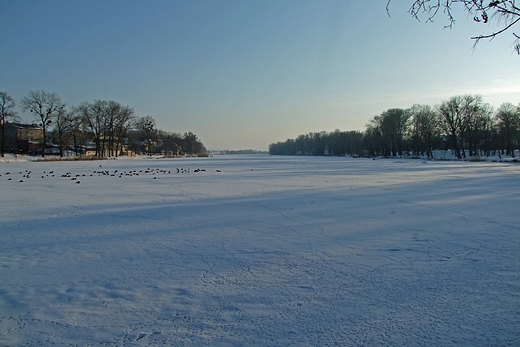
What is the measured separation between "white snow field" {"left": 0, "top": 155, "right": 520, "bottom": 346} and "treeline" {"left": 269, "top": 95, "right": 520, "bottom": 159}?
65.5m

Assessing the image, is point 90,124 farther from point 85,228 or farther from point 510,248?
point 510,248

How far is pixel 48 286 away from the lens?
4.21 metres

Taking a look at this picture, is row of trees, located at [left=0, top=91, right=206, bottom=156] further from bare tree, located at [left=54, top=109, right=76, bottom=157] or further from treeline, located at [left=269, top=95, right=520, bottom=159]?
treeline, located at [left=269, top=95, right=520, bottom=159]

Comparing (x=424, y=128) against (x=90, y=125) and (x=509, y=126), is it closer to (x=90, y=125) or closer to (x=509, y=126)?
(x=509, y=126)

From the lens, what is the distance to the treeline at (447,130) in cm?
6191

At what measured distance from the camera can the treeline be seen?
61.9 metres

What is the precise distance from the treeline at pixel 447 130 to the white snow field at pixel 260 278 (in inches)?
2580

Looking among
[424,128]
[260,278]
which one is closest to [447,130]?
[424,128]

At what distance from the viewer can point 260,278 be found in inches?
173

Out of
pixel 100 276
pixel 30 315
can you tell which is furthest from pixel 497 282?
pixel 30 315

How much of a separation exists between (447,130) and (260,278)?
74655 millimetres

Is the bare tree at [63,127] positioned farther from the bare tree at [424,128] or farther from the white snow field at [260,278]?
the bare tree at [424,128]

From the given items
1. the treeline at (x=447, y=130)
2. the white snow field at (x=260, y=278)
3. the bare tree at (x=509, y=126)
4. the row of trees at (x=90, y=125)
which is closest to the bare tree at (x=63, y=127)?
the row of trees at (x=90, y=125)

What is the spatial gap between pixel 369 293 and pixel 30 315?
156 inches
